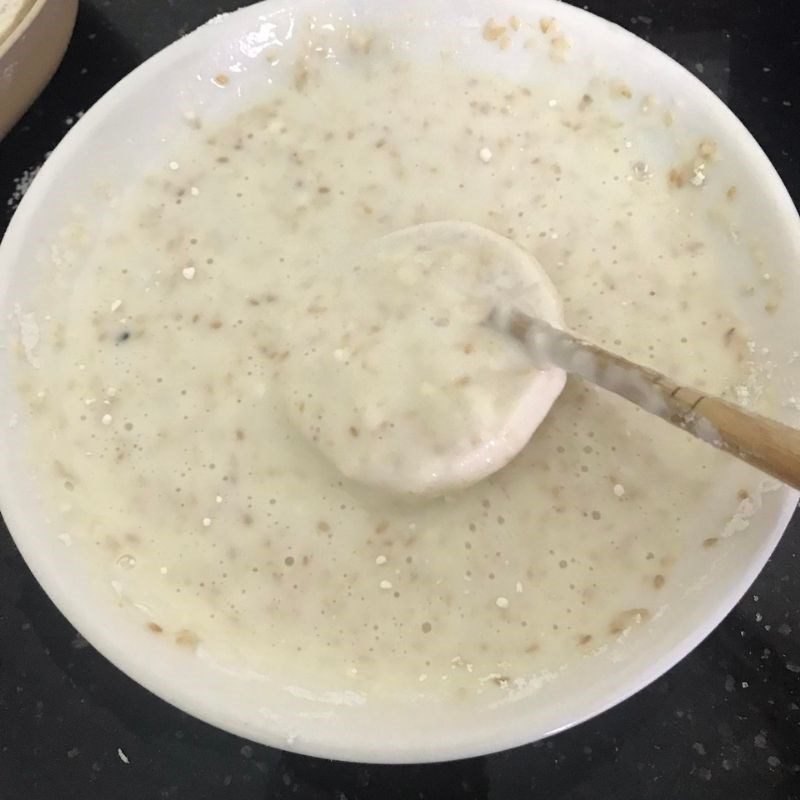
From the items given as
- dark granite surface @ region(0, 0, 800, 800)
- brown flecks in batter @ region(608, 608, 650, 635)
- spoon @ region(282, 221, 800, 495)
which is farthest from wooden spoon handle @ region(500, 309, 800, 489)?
dark granite surface @ region(0, 0, 800, 800)

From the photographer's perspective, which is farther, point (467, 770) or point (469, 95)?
point (469, 95)

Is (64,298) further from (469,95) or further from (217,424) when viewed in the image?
(469,95)

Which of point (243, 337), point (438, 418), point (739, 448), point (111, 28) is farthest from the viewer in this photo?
point (111, 28)

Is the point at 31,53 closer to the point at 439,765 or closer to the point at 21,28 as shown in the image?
the point at 21,28

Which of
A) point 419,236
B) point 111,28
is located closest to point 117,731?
point 419,236

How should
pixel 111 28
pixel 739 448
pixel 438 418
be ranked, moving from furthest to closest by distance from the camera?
pixel 111 28 < pixel 438 418 < pixel 739 448

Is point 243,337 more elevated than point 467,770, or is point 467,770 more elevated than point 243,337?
point 243,337

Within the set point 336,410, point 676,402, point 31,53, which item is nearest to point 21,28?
point 31,53
